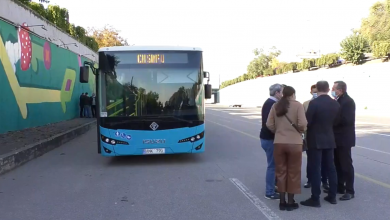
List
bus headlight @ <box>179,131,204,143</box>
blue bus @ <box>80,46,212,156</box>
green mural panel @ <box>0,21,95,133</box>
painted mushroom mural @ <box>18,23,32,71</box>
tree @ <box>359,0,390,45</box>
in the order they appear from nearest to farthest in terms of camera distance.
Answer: blue bus @ <box>80,46,212,156</box>
bus headlight @ <box>179,131,204,143</box>
green mural panel @ <box>0,21,95,133</box>
painted mushroom mural @ <box>18,23,32,71</box>
tree @ <box>359,0,390,45</box>

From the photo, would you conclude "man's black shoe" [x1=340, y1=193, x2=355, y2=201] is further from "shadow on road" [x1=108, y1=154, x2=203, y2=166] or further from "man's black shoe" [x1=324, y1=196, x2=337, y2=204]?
"shadow on road" [x1=108, y1=154, x2=203, y2=166]

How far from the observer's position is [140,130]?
9.62 meters

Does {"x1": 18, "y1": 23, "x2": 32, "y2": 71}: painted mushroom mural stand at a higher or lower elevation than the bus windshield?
higher

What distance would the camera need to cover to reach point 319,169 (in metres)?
6.03

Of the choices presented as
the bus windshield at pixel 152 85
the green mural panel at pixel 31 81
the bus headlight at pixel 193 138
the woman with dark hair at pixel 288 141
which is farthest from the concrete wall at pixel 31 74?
the woman with dark hair at pixel 288 141

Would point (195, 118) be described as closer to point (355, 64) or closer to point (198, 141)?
point (198, 141)

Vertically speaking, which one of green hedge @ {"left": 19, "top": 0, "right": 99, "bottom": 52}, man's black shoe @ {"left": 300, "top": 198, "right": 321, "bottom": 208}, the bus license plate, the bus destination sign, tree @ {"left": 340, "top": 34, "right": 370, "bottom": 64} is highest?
tree @ {"left": 340, "top": 34, "right": 370, "bottom": 64}

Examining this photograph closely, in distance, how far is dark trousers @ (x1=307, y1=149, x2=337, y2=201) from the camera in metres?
6.02

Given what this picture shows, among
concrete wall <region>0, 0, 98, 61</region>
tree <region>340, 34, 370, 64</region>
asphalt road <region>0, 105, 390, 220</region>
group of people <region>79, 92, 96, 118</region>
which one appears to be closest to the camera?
asphalt road <region>0, 105, 390, 220</region>

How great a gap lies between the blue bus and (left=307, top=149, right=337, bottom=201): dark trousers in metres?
4.15

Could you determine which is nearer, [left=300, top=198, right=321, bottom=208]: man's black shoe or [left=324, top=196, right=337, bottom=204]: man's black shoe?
[left=300, top=198, right=321, bottom=208]: man's black shoe

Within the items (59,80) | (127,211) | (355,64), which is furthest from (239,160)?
(355,64)

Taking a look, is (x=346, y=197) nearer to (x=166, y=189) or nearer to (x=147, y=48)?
(x=166, y=189)

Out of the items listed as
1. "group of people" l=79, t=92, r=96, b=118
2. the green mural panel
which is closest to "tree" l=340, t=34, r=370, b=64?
"group of people" l=79, t=92, r=96, b=118
